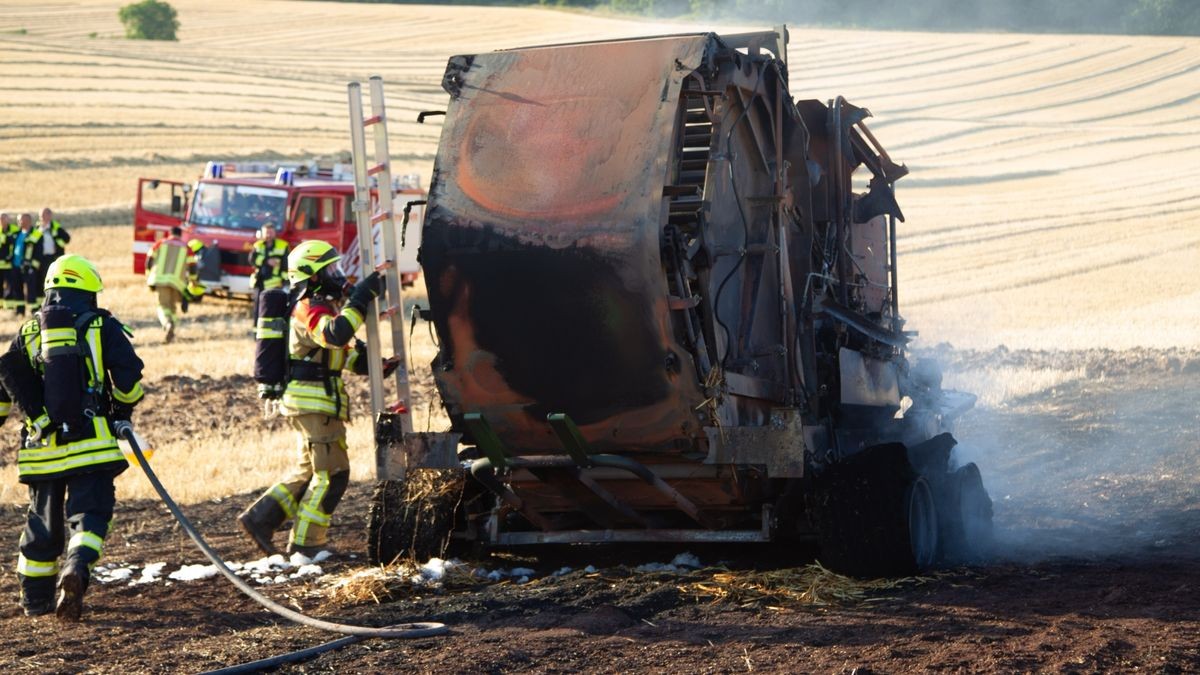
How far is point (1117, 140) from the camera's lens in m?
44.5

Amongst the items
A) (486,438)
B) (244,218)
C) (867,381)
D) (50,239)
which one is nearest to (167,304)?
(50,239)

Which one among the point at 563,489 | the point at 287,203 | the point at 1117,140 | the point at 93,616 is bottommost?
the point at 93,616

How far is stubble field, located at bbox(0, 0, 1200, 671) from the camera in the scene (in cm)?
675

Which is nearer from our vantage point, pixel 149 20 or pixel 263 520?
pixel 263 520

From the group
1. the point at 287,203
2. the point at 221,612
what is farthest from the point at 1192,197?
the point at 221,612

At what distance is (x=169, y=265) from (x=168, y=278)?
0.26 metres

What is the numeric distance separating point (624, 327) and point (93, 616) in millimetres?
3031

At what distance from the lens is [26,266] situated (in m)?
22.8

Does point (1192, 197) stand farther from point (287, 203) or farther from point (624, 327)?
point (624, 327)

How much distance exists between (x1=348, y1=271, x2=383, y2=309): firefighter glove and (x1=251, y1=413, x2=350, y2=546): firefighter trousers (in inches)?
37.6

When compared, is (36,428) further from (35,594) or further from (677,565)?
(677,565)

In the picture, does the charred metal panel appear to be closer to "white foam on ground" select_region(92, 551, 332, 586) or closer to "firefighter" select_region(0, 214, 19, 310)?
"white foam on ground" select_region(92, 551, 332, 586)

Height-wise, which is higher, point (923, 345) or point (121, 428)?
point (923, 345)

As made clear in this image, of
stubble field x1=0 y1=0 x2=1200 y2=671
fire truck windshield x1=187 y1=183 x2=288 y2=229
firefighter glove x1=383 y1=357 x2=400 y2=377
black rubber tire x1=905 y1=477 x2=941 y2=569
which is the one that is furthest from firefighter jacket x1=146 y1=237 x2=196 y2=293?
black rubber tire x1=905 y1=477 x2=941 y2=569
